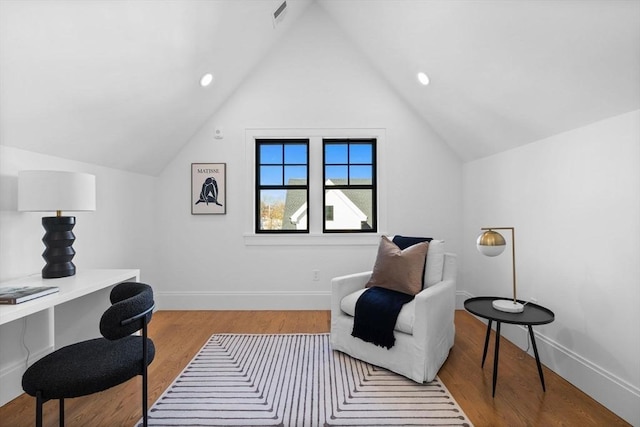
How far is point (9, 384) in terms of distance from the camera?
1.88m

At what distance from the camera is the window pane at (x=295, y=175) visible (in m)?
3.71

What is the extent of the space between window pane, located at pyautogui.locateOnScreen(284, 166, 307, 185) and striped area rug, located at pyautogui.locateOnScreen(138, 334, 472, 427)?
1.92 m

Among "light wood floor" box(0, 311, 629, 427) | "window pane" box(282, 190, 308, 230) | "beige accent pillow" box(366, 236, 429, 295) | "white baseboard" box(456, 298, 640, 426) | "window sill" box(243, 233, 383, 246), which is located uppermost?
"window pane" box(282, 190, 308, 230)

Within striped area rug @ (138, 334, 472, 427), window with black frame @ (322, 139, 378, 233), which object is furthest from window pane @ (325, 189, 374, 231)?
striped area rug @ (138, 334, 472, 427)

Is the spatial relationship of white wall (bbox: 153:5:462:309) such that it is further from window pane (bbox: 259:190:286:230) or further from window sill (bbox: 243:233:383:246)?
window pane (bbox: 259:190:286:230)

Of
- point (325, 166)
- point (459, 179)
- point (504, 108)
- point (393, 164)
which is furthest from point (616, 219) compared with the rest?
point (325, 166)

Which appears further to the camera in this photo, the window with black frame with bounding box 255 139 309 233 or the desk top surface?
the window with black frame with bounding box 255 139 309 233

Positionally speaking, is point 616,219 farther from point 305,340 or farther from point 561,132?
point 305,340

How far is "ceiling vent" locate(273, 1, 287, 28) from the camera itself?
116 inches

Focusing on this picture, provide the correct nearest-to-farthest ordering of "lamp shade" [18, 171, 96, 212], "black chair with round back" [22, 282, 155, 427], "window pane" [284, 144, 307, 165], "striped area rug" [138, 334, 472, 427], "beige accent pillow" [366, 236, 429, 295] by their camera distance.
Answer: "black chair with round back" [22, 282, 155, 427] → "striped area rug" [138, 334, 472, 427] → "lamp shade" [18, 171, 96, 212] → "beige accent pillow" [366, 236, 429, 295] → "window pane" [284, 144, 307, 165]

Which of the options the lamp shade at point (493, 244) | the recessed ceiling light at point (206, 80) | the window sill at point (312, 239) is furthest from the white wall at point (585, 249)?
the recessed ceiling light at point (206, 80)

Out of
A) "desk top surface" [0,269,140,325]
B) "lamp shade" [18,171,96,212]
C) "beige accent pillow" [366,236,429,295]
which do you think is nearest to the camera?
"desk top surface" [0,269,140,325]

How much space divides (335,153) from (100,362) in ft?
9.72

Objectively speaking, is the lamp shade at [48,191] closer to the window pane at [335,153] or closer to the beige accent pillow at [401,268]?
the beige accent pillow at [401,268]
